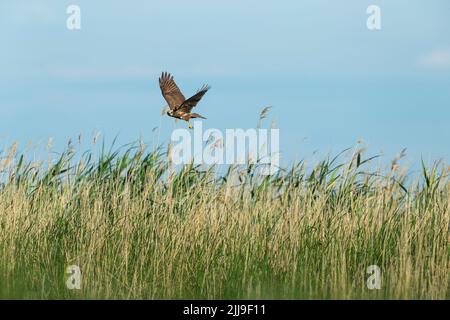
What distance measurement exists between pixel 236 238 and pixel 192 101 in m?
3.03

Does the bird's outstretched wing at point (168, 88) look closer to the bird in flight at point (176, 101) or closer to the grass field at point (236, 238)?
the bird in flight at point (176, 101)

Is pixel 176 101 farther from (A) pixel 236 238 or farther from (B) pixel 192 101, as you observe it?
(A) pixel 236 238

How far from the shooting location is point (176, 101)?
10602 mm

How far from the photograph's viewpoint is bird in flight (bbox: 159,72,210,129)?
393 inches

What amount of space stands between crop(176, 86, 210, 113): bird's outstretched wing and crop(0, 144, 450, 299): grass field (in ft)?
3.80

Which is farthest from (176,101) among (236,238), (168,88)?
(236,238)

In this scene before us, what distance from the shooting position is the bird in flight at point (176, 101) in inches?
393

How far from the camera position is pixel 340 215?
303 inches

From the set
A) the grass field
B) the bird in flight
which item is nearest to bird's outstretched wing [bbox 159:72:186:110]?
the bird in flight

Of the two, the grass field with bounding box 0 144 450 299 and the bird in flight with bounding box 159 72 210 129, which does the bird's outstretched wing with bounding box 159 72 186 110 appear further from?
the grass field with bounding box 0 144 450 299

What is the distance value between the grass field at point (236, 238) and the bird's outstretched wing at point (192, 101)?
45.6 inches

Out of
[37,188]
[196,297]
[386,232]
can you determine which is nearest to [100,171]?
[37,188]

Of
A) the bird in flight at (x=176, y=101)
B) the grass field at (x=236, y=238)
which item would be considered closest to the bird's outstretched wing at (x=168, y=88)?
the bird in flight at (x=176, y=101)
